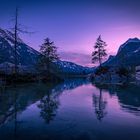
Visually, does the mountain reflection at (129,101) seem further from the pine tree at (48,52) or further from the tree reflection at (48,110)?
the pine tree at (48,52)

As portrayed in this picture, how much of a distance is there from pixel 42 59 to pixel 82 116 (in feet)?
148

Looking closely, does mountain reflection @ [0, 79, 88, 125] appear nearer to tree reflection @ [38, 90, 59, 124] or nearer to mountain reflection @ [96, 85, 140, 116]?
tree reflection @ [38, 90, 59, 124]

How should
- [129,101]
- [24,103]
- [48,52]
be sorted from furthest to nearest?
[48,52] < [129,101] < [24,103]

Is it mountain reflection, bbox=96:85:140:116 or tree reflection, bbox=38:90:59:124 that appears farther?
mountain reflection, bbox=96:85:140:116

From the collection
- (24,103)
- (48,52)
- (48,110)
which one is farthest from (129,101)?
(48,52)

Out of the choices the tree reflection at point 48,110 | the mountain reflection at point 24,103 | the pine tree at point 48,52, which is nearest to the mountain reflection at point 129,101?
the tree reflection at point 48,110

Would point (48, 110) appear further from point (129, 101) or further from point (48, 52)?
point (48, 52)

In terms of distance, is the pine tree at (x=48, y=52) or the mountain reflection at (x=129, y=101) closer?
the mountain reflection at (x=129, y=101)

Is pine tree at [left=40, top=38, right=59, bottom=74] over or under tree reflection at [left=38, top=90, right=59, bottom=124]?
over

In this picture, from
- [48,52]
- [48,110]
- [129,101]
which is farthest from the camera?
[48,52]

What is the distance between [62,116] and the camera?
848cm

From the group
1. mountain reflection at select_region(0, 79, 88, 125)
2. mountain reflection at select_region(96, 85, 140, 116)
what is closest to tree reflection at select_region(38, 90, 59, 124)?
mountain reflection at select_region(0, 79, 88, 125)

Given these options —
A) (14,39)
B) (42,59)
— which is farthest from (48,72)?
(14,39)

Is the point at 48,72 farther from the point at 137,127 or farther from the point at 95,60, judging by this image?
the point at 137,127
